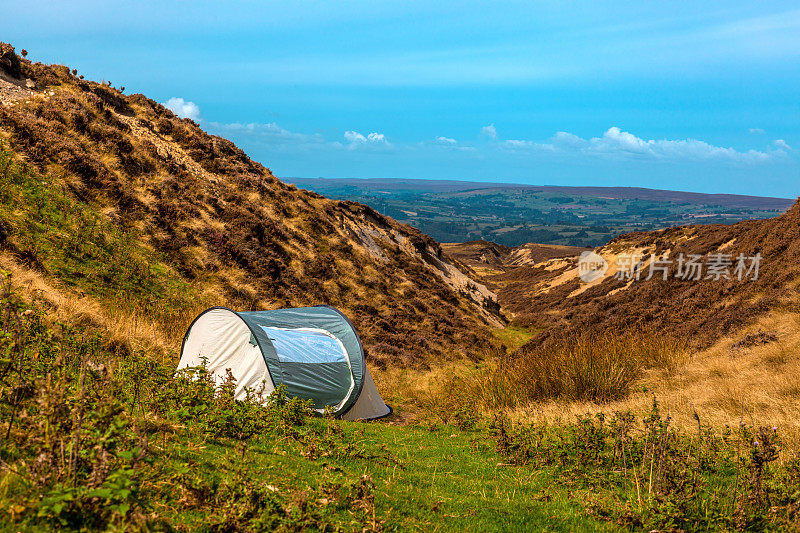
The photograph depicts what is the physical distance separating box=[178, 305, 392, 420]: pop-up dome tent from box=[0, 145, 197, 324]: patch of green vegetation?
9.97 feet

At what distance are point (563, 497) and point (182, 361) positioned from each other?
9878mm

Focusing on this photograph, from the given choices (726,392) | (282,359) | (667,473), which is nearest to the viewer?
(667,473)

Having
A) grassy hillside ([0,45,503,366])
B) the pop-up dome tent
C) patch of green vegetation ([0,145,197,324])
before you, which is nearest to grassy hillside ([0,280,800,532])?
the pop-up dome tent

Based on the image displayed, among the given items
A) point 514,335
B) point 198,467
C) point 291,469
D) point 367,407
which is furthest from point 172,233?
point 514,335

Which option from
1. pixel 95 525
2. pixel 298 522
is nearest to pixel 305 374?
pixel 298 522

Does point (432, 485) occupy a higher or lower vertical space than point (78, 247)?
lower

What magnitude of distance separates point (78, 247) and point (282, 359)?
7899 mm

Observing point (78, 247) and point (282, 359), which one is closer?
point (282, 359)

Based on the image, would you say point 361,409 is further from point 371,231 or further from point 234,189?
point 371,231

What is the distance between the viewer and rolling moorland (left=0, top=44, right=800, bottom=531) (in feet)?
14.3

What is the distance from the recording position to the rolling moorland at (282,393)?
172 inches

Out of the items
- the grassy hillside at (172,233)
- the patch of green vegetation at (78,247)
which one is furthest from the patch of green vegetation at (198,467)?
the grassy hillside at (172,233)

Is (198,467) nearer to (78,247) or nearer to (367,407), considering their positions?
(367,407)

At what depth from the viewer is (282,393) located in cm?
856
